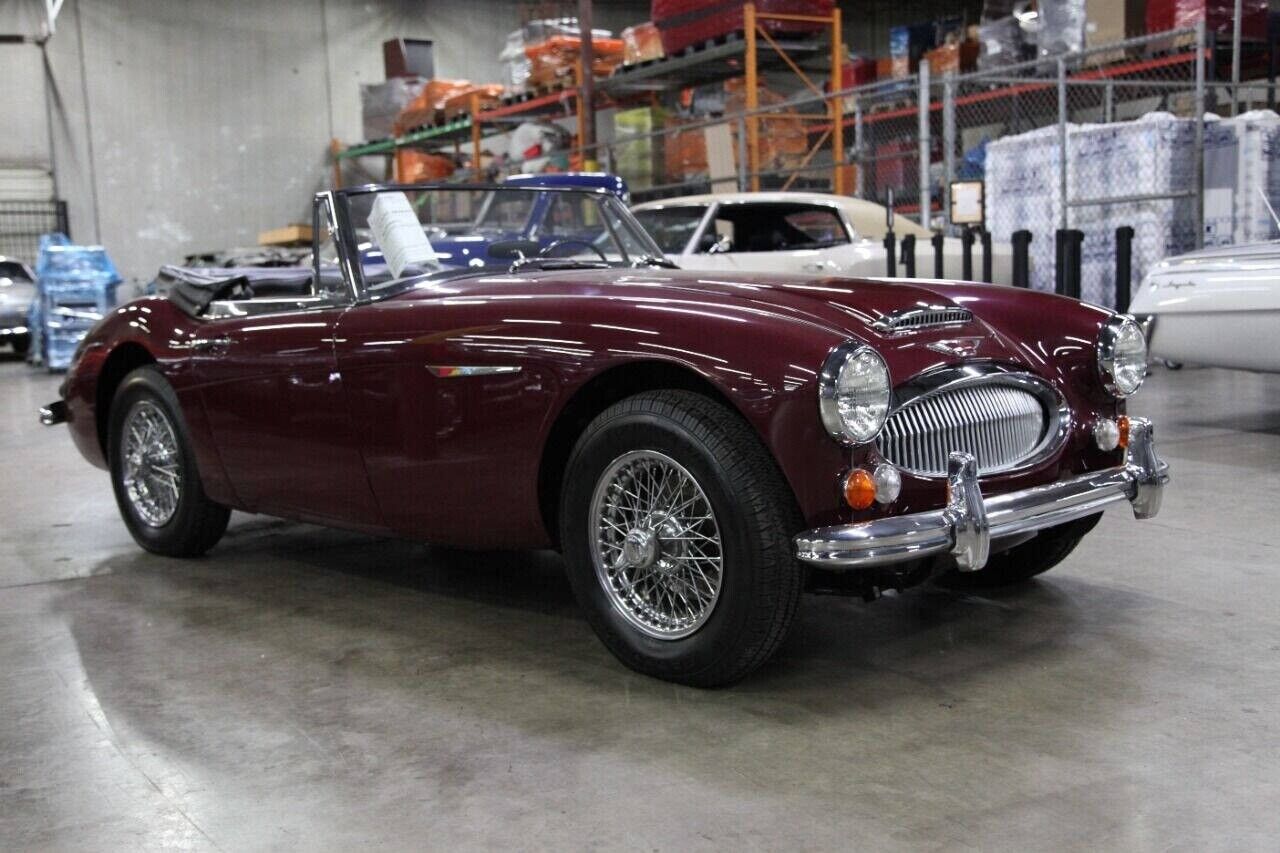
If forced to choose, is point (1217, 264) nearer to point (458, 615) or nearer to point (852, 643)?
point (852, 643)

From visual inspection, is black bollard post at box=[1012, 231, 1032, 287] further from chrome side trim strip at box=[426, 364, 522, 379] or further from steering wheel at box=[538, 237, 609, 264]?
chrome side trim strip at box=[426, 364, 522, 379]

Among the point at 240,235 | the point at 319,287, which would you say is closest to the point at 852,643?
the point at 319,287

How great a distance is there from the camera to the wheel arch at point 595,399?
318 centimetres

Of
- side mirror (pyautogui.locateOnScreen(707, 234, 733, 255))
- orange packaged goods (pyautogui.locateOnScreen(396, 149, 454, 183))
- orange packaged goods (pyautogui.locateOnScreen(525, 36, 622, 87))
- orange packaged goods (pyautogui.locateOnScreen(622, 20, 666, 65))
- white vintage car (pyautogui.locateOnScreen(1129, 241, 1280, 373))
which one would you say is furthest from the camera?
orange packaged goods (pyautogui.locateOnScreen(396, 149, 454, 183))

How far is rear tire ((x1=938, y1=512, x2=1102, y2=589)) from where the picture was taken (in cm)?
390

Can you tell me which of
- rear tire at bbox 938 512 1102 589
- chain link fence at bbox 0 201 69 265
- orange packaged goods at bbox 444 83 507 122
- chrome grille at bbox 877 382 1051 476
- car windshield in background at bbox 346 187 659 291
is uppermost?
orange packaged goods at bbox 444 83 507 122

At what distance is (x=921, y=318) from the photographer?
329 cm

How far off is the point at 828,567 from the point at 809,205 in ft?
25.6

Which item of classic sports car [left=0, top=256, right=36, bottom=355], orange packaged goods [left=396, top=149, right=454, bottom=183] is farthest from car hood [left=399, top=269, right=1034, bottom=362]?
orange packaged goods [left=396, top=149, right=454, bottom=183]

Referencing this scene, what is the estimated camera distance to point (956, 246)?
34.2ft

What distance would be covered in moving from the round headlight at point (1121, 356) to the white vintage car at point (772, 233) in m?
6.31

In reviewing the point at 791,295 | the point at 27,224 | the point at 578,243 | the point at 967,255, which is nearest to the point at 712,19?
the point at 967,255

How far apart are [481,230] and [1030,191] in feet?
25.1

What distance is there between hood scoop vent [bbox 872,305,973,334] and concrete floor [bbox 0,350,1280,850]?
838 millimetres
